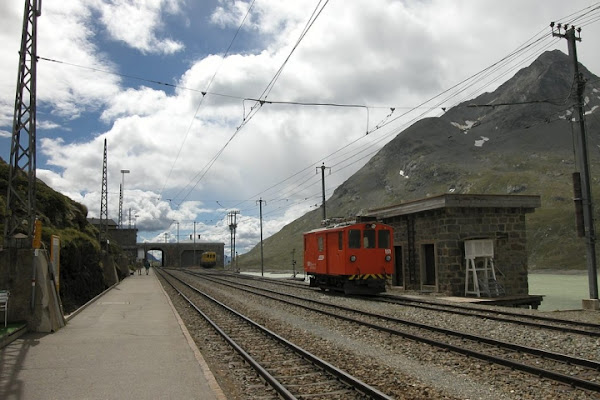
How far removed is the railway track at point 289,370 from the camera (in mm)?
6930

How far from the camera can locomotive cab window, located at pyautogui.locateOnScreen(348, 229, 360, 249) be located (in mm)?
21133

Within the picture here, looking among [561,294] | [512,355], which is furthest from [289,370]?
[561,294]

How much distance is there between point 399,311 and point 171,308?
8.04 meters

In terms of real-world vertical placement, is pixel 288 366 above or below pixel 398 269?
below

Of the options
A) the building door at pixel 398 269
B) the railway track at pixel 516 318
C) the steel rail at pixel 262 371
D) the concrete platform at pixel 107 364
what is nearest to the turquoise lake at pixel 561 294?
the building door at pixel 398 269

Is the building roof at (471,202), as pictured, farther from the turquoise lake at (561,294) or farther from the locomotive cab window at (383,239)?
the turquoise lake at (561,294)

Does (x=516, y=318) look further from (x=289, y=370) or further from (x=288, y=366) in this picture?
(x=289, y=370)

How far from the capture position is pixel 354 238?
2130 centimetres

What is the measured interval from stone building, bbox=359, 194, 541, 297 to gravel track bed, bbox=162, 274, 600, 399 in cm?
798

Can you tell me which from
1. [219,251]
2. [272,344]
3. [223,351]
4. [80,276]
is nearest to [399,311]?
[272,344]

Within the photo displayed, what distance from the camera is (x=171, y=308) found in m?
18.1

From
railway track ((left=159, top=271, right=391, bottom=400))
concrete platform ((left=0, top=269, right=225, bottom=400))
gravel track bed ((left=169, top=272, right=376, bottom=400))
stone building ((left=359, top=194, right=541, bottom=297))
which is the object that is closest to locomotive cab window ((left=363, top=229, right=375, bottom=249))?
stone building ((left=359, top=194, right=541, bottom=297))

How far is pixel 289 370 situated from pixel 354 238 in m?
13.1

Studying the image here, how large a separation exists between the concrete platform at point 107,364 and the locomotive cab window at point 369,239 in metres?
9.73
